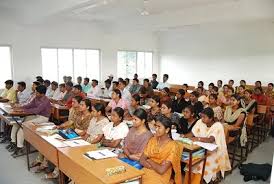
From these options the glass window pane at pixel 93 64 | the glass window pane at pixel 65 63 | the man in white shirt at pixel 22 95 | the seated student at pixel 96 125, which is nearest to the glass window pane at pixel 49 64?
the glass window pane at pixel 65 63

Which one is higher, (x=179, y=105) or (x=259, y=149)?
(x=179, y=105)

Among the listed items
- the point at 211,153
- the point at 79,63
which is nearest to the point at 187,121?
the point at 211,153

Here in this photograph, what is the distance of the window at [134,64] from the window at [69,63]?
1192mm

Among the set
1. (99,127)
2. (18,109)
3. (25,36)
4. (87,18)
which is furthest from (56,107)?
(87,18)

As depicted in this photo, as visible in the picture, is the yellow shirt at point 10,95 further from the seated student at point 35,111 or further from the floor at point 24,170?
the seated student at point 35,111

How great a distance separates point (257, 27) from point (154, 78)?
4113 millimetres

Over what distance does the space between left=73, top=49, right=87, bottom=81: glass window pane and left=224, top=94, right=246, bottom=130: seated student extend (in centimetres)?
620

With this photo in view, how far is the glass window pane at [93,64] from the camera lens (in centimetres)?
993

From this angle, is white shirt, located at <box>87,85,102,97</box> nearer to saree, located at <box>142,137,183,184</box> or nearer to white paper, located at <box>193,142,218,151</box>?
white paper, located at <box>193,142,218,151</box>

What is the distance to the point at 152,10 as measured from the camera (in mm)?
7047

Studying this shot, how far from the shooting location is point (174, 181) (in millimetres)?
2879

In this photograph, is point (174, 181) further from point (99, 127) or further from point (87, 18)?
point (87, 18)

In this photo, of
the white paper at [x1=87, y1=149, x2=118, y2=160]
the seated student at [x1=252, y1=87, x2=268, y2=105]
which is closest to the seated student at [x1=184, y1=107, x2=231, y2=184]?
the white paper at [x1=87, y1=149, x2=118, y2=160]

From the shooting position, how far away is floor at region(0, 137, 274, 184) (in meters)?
3.95
